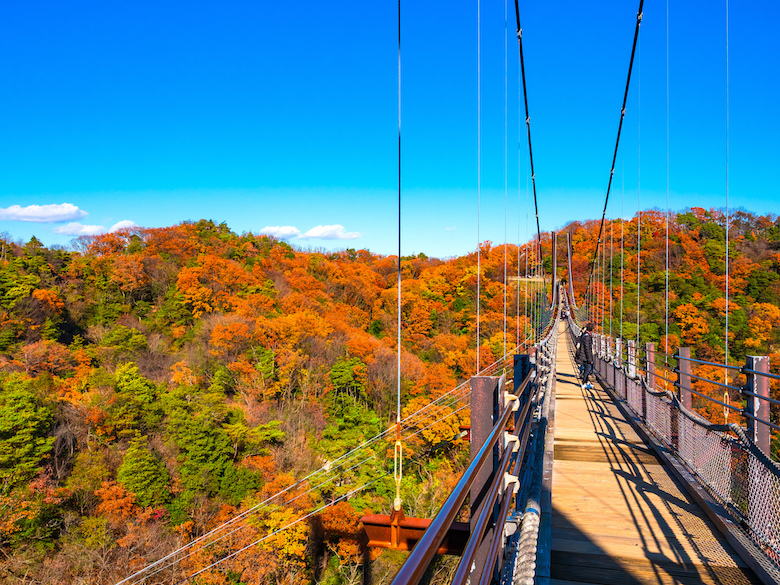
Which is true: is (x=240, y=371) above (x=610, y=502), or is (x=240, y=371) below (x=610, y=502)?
below

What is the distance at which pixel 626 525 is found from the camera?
3.02m

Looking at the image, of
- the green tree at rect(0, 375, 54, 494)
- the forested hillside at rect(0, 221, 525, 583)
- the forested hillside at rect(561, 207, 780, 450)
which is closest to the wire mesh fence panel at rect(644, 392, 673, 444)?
the forested hillside at rect(561, 207, 780, 450)

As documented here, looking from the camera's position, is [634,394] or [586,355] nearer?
[634,394]

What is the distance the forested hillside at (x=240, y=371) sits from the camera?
1897cm

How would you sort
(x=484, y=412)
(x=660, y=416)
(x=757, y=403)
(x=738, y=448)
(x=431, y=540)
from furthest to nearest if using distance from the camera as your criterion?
1. (x=660, y=416)
2. (x=757, y=403)
3. (x=738, y=448)
4. (x=484, y=412)
5. (x=431, y=540)

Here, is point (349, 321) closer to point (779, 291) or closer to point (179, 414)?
point (179, 414)

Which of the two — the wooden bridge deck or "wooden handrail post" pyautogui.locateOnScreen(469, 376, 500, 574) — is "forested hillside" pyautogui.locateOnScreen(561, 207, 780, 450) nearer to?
the wooden bridge deck

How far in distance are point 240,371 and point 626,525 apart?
30.2 metres

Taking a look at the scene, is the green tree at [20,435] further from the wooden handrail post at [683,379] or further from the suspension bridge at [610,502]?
the wooden handrail post at [683,379]

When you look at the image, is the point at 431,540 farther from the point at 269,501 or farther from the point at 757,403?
the point at 269,501

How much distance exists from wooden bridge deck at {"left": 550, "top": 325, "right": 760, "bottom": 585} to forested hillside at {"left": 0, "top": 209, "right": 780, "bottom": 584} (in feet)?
12.1

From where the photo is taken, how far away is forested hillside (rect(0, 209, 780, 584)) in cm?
1897

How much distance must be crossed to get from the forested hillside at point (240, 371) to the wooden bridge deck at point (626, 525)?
3.69 meters

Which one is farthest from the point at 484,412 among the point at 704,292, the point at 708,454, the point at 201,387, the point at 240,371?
the point at 704,292
